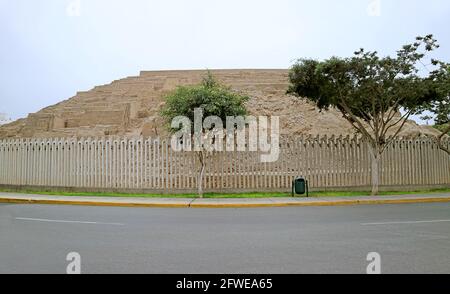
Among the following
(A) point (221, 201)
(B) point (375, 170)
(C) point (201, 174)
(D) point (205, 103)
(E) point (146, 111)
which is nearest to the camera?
(A) point (221, 201)

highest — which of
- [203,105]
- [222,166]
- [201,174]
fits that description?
[203,105]

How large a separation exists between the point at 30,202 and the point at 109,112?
24493 millimetres

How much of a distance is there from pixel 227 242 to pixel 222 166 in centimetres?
912

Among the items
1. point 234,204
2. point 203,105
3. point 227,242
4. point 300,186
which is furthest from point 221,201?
point 227,242

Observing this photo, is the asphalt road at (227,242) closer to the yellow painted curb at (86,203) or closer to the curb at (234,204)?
the curb at (234,204)

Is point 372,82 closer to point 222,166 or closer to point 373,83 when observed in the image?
point 373,83

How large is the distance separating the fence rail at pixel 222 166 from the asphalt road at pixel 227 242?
17.0ft

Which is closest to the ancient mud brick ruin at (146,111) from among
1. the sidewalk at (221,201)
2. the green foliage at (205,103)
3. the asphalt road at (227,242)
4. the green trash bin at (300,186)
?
the green foliage at (205,103)

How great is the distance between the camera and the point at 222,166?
15.4 m

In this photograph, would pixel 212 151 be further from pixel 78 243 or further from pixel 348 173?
pixel 78 243

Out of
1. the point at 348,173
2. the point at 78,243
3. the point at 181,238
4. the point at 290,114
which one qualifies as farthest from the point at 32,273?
the point at 290,114

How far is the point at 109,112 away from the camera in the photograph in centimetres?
3709

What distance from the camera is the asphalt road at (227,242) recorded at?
4.88 m

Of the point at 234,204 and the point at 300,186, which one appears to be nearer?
the point at 234,204
